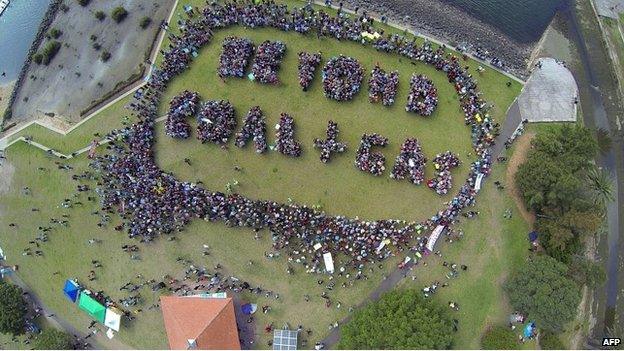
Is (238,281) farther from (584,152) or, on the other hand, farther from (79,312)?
(584,152)

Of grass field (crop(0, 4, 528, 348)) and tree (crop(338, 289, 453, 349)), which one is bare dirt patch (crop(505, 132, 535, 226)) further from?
tree (crop(338, 289, 453, 349))

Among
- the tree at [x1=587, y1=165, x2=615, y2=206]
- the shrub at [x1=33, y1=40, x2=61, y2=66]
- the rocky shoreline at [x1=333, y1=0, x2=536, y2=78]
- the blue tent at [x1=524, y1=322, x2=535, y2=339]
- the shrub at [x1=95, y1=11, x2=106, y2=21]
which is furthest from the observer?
the shrub at [x1=95, y1=11, x2=106, y2=21]

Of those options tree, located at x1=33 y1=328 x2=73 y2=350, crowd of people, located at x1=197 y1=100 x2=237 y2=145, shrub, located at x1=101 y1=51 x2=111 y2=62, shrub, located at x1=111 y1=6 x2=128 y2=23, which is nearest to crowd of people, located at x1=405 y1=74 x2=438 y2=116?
crowd of people, located at x1=197 y1=100 x2=237 y2=145

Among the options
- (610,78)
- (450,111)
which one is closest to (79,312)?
(450,111)

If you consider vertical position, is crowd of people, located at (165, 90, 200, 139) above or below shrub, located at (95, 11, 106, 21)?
below

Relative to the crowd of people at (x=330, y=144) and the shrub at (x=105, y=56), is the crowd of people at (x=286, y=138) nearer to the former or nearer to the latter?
the crowd of people at (x=330, y=144)
